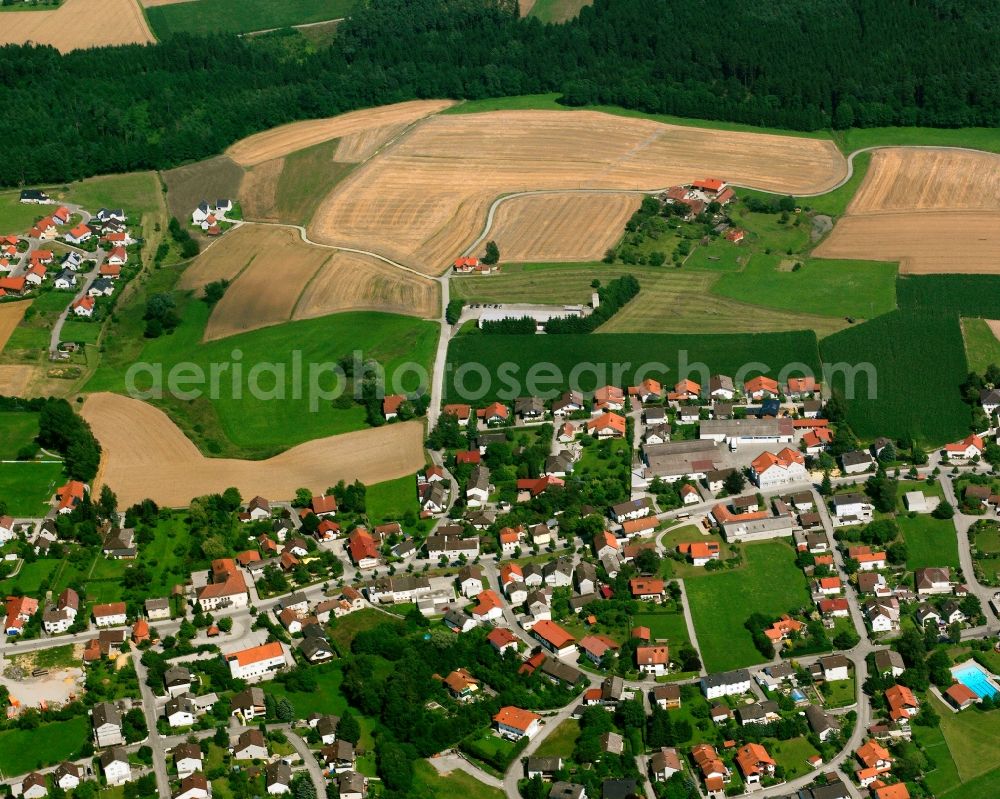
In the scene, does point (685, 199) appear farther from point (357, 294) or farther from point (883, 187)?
point (357, 294)

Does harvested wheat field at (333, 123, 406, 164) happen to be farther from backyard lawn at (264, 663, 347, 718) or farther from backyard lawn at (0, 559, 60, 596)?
backyard lawn at (264, 663, 347, 718)

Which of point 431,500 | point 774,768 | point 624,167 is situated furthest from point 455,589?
point 624,167

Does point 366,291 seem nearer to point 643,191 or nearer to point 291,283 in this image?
point 291,283

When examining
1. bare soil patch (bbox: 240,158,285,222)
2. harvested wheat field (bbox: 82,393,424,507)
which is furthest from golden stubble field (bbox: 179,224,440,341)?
harvested wheat field (bbox: 82,393,424,507)

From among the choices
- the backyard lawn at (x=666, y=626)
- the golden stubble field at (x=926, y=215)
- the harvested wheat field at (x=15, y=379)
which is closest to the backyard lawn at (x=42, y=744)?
the backyard lawn at (x=666, y=626)

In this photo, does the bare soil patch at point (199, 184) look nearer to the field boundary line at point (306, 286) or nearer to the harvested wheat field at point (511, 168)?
the harvested wheat field at point (511, 168)
